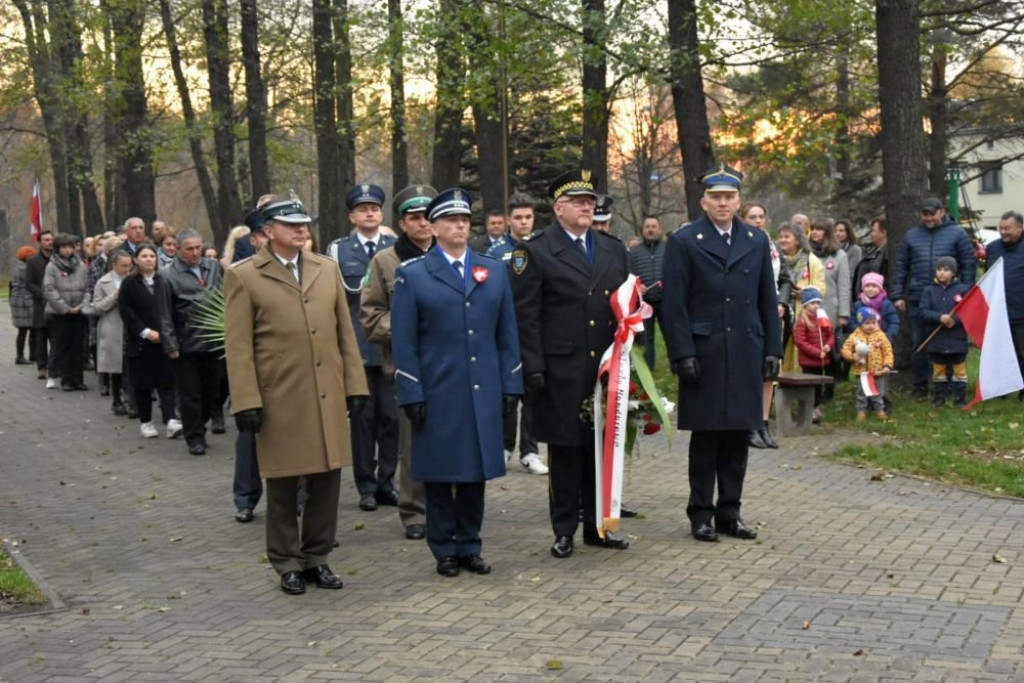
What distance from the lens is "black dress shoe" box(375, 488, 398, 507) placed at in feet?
34.0

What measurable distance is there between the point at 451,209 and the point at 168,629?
270cm

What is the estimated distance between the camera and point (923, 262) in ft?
48.2

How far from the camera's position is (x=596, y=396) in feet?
27.6

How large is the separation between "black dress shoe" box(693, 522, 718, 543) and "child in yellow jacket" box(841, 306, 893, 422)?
5.40 metres

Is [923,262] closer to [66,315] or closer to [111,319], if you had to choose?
[111,319]

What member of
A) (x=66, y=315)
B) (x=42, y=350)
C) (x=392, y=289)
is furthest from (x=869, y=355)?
(x=42, y=350)

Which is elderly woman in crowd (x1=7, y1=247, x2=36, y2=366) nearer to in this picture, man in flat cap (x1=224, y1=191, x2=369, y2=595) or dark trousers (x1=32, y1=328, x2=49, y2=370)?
dark trousers (x1=32, y1=328, x2=49, y2=370)

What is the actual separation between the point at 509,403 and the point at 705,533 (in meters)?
1.54

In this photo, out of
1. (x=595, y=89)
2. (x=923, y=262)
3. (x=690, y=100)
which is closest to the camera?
(x=923, y=262)

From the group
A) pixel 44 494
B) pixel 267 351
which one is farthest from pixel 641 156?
pixel 267 351

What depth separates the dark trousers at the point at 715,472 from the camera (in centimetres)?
880

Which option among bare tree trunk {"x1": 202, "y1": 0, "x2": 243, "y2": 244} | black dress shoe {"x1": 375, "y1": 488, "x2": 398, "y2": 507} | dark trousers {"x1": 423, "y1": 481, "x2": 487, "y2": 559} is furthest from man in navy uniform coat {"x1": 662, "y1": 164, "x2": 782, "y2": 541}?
bare tree trunk {"x1": 202, "y1": 0, "x2": 243, "y2": 244}

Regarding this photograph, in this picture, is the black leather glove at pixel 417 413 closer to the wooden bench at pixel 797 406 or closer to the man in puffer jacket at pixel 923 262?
the wooden bench at pixel 797 406

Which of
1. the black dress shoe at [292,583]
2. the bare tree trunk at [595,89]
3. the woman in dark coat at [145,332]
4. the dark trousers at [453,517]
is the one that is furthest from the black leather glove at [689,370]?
the bare tree trunk at [595,89]
